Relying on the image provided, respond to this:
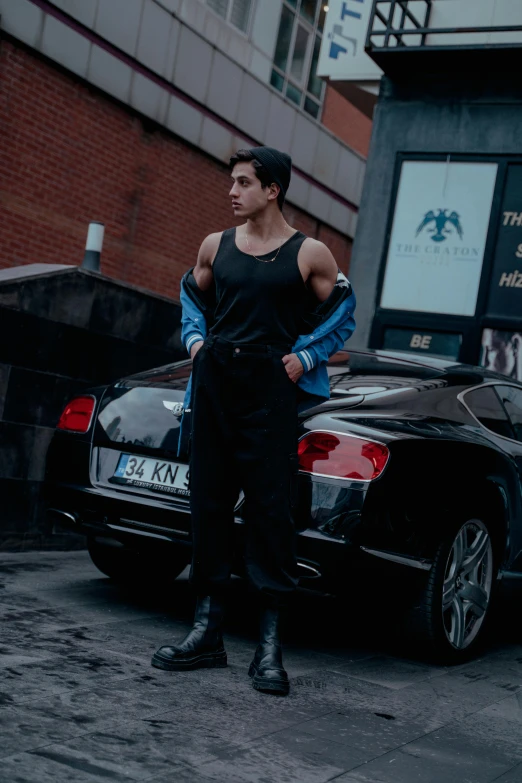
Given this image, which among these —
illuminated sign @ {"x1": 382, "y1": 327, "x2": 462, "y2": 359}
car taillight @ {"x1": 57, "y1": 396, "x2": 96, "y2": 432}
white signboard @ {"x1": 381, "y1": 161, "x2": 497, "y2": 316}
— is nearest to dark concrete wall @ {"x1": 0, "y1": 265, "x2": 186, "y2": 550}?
car taillight @ {"x1": 57, "y1": 396, "x2": 96, "y2": 432}

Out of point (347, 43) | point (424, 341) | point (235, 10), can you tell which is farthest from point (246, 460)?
point (235, 10)

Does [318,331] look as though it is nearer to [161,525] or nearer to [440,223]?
[161,525]

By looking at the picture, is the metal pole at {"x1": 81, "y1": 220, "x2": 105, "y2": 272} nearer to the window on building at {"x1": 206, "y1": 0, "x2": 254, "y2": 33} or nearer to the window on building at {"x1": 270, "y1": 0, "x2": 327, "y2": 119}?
the window on building at {"x1": 206, "y1": 0, "x2": 254, "y2": 33}

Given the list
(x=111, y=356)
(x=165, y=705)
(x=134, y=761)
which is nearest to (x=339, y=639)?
(x=165, y=705)

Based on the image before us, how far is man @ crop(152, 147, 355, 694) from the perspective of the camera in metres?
3.94

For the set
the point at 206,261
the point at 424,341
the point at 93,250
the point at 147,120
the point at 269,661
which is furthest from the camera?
the point at 147,120

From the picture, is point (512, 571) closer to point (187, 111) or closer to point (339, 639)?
point (339, 639)

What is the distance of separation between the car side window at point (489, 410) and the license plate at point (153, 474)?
1.48 m

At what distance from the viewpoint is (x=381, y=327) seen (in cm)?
1105

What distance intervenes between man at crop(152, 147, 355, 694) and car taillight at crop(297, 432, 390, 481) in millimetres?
225

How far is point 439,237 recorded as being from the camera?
10867mm

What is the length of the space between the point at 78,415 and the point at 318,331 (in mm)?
1520

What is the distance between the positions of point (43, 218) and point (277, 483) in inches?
376

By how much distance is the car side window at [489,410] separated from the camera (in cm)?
510
